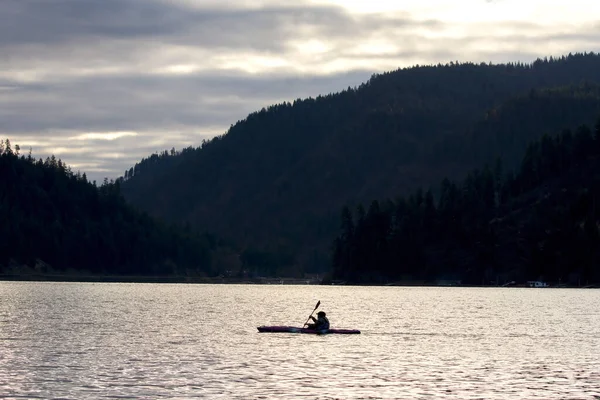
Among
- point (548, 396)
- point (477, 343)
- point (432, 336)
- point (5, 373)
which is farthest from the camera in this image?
point (432, 336)

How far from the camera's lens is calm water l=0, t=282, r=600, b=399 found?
6556 centimetres

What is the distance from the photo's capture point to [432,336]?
111m

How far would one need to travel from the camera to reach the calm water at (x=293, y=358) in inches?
2581

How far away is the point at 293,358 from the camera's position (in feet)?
279

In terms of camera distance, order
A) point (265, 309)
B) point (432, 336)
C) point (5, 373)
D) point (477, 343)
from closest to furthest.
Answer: point (5, 373) → point (477, 343) → point (432, 336) → point (265, 309)

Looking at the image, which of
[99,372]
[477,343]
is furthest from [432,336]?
[99,372]

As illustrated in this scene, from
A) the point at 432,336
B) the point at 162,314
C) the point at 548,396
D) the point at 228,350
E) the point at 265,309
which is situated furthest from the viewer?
the point at 265,309

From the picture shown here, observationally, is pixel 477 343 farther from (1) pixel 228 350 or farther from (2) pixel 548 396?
(2) pixel 548 396

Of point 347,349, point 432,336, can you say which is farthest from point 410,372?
point 432,336

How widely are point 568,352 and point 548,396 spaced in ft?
98.7

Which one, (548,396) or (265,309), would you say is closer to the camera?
(548,396)

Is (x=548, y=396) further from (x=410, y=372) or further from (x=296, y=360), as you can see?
(x=296, y=360)

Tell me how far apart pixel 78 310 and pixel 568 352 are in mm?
89086

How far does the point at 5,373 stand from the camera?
71.9 metres
